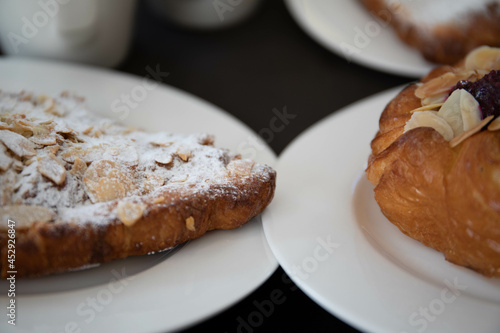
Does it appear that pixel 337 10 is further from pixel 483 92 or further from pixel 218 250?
pixel 218 250

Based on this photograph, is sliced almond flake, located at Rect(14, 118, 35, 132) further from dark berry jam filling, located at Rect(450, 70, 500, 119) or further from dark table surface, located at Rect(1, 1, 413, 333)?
dark berry jam filling, located at Rect(450, 70, 500, 119)

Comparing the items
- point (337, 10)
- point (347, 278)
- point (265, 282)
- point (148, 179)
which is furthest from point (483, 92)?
point (337, 10)

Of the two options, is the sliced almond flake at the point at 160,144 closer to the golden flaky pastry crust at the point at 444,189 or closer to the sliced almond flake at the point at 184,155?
the sliced almond flake at the point at 184,155

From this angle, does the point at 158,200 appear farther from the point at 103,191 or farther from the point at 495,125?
the point at 495,125

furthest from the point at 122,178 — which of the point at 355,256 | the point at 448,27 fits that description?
the point at 448,27

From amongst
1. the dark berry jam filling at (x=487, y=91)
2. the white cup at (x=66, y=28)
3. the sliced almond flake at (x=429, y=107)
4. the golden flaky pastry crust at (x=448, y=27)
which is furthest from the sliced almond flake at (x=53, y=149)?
the golden flaky pastry crust at (x=448, y=27)

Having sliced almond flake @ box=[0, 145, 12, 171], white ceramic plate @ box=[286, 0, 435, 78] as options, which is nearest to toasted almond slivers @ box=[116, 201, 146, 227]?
sliced almond flake @ box=[0, 145, 12, 171]
